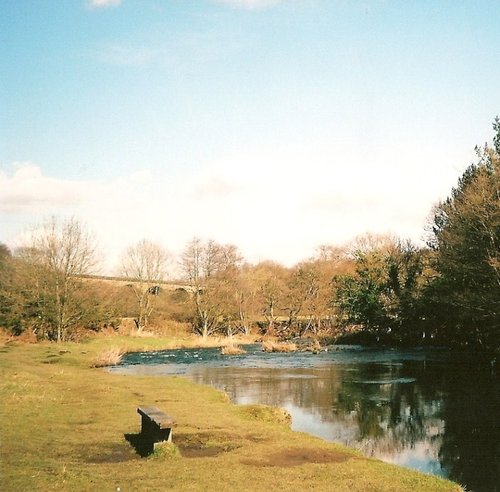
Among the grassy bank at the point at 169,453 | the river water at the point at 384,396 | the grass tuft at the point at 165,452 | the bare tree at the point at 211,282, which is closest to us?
the grassy bank at the point at 169,453

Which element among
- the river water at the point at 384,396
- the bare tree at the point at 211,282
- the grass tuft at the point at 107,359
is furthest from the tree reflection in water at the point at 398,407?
the bare tree at the point at 211,282

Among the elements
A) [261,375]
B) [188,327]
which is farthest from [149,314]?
[261,375]

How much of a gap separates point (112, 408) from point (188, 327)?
60.5 m

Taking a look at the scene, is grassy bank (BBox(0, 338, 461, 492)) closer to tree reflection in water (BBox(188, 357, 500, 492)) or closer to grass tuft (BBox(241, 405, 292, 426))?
grass tuft (BBox(241, 405, 292, 426))

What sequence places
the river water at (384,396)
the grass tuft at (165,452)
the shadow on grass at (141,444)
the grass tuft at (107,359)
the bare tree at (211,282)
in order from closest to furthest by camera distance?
the grass tuft at (165,452) < the shadow on grass at (141,444) < the river water at (384,396) < the grass tuft at (107,359) < the bare tree at (211,282)

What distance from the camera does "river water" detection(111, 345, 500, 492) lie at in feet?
58.4

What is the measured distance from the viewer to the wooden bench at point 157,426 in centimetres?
1335

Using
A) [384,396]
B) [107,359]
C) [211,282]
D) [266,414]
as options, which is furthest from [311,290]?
[266,414]

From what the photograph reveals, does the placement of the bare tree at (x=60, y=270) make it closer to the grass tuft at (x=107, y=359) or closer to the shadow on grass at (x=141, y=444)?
the grass tuft at (x=107, y=359)

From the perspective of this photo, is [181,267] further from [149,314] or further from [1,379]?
[1,379]

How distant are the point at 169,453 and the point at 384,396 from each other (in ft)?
62.8

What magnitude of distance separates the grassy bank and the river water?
3.48m

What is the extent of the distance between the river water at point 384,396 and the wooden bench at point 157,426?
25.3 ft

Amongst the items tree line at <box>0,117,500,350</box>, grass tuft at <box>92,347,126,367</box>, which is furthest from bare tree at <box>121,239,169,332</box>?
grass tuft at <box>92,347,126,367</box>
